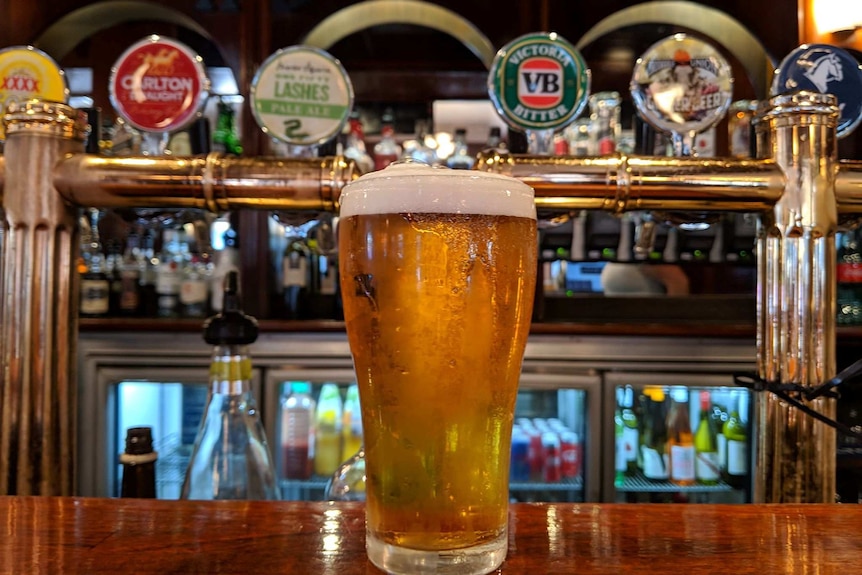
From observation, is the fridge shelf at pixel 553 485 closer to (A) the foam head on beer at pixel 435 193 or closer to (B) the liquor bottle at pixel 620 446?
(B) the liquor bottle at pixel 620 446

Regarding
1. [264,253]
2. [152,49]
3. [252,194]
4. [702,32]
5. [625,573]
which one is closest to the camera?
[625,573]

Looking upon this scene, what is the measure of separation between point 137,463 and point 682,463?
86.0 inches

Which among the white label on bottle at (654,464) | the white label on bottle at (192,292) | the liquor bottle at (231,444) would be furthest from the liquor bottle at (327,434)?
the liquor bottle at (231,444)

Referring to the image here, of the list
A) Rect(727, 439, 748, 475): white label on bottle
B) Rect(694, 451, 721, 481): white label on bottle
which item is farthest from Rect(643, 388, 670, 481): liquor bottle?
Rect(727, 439, 748, 475): white label on bottle

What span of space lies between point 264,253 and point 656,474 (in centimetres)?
173

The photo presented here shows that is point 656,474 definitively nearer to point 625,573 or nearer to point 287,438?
point 287,438

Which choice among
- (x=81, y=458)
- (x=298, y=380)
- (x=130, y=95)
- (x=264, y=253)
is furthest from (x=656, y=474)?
(x=130, y=95)

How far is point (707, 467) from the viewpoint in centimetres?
251

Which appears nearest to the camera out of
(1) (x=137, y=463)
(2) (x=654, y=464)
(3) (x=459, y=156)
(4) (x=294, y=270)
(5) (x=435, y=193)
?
(5) (x=435, y=193)

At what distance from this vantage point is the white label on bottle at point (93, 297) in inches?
100

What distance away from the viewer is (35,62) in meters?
1.10

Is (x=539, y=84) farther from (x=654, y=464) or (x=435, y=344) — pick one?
(x=654, y=464)

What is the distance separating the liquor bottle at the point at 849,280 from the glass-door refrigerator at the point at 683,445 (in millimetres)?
626

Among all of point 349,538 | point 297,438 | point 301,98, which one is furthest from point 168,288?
point 349,538
